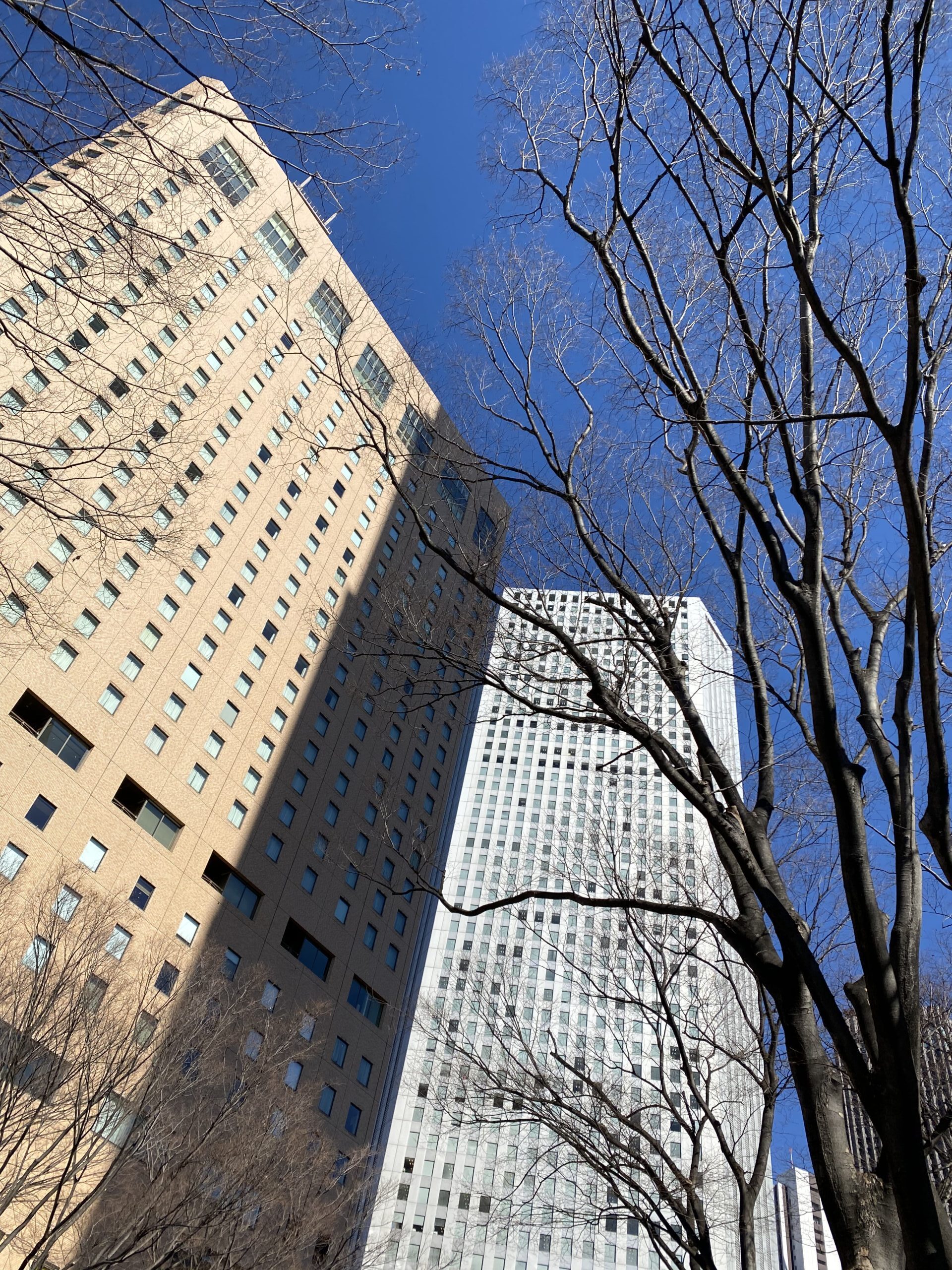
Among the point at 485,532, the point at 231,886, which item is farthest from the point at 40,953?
the point at 231,886

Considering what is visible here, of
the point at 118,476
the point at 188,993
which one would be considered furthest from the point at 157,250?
the point at 118,476

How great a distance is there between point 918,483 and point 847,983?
8.97ft

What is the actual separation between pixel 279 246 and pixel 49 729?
28.8 m

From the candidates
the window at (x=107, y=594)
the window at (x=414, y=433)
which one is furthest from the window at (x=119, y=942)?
the window at (x=414, y=433)

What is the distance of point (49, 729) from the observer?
26.8 meters

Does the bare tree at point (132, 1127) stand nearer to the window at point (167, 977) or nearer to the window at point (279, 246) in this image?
the window at point (167, 977)

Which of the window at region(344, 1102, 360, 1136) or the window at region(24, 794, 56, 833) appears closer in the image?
the window at region(24, 794, 56, 833)

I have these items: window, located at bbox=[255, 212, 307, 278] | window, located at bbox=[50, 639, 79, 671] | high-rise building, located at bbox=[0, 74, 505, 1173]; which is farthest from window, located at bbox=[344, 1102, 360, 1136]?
window, located at bbox=[255, 212, 307, 278]

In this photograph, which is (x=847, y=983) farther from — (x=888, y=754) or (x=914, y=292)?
(x=914, y=292)

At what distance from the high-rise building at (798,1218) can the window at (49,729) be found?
21683mm

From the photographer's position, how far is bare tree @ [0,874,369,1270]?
35.3 ft

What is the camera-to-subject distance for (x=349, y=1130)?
101 feet

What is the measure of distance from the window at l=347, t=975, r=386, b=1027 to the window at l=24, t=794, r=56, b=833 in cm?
1348

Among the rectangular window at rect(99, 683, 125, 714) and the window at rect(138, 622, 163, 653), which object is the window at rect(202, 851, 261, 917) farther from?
the window at rect(138, 622, 163, 653)
